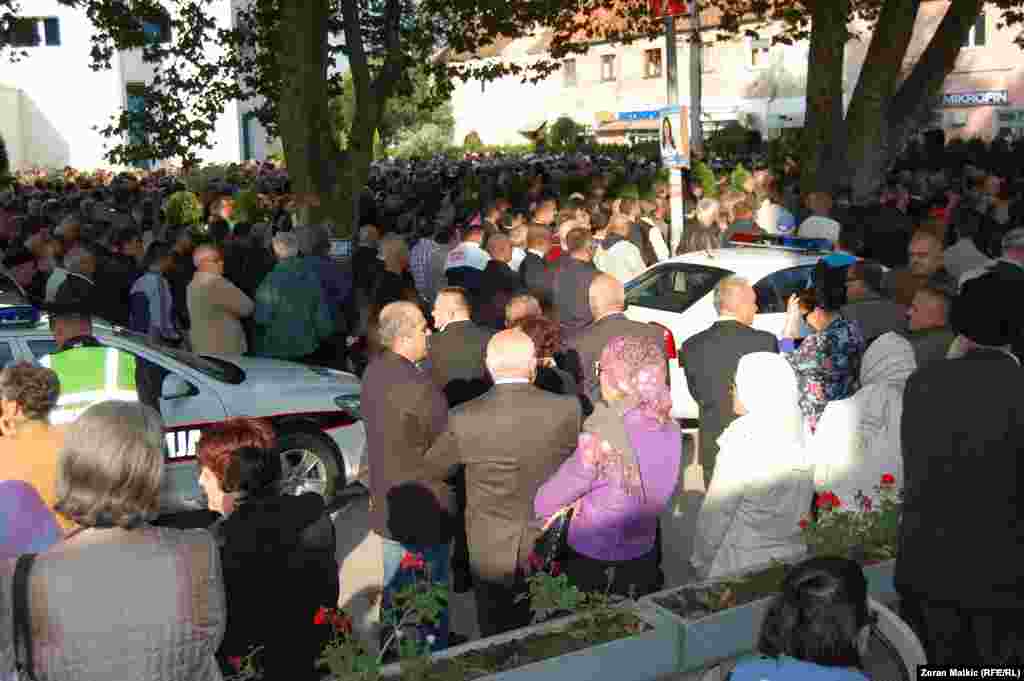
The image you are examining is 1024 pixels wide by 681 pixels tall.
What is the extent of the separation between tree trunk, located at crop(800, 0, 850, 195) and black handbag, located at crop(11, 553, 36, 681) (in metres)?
16.7

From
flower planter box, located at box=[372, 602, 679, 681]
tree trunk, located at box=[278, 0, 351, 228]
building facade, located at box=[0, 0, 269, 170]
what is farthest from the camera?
building facade, located at box=[0, 0, 269, 170]

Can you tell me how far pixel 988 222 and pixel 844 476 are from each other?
7940mm

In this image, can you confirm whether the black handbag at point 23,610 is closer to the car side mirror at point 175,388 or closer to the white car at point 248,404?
the white car at point 248,404

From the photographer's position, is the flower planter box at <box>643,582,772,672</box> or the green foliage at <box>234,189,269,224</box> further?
the green foliage at <box>234,189,269,224</box>

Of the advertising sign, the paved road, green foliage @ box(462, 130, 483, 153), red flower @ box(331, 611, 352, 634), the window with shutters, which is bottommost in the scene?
the paved road

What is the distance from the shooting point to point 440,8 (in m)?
18.9

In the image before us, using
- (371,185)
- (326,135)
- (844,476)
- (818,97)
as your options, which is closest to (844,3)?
(818,97)

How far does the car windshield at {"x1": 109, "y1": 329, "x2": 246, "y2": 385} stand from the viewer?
336 inches

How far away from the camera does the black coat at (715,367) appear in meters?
7.02

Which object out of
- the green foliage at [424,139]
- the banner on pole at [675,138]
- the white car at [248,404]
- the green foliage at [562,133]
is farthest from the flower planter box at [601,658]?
the green foliage at [424,139]

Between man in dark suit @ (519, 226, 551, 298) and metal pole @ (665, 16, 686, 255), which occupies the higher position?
metal pole @ (665, 16, 686, 255)

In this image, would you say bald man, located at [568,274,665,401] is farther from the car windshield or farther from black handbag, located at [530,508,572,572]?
black handbag, located at [530,508,572,572]

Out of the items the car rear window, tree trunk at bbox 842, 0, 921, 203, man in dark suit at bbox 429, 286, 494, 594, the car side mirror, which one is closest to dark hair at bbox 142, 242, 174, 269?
the car side mirror

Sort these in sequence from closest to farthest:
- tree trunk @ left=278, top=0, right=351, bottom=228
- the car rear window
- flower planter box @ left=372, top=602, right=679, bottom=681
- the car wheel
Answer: flower planter box @ left=372, top=602, right=679, bottom=681, the car wheel, the car rear window, tree trunk @ left=278, top=0, right=351, bottom=228
